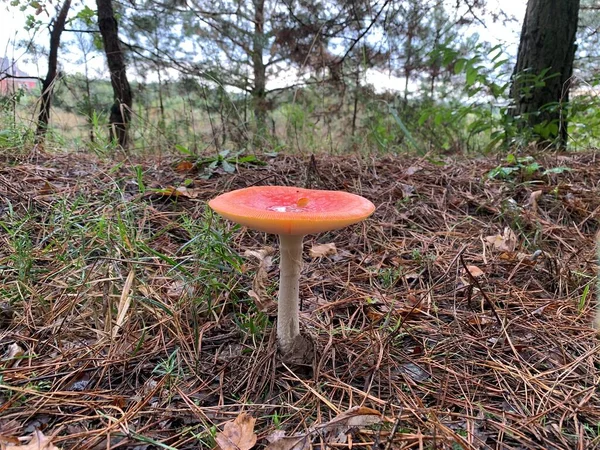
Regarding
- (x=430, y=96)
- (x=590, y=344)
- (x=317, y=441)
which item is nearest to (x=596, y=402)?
(x=590, y=344)

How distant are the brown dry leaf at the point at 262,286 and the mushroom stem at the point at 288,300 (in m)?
0.20

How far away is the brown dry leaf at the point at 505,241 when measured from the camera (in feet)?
7.54

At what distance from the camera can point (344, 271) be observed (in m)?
2.14

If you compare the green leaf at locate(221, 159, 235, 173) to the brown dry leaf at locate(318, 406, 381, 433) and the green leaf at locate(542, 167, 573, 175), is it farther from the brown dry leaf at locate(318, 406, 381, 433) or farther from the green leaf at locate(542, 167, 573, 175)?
the green leaf at locate(542, 167, 573, 175)

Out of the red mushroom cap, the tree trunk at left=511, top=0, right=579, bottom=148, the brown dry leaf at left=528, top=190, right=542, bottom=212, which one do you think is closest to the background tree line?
Answer: the tree trunk at left=511, top=0, right=579, bottom=148

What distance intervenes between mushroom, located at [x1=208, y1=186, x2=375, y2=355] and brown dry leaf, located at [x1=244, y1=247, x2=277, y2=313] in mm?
214

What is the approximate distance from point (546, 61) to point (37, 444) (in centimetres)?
521

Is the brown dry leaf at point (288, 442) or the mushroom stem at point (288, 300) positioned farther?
the mushroom stem at point (288, 300)

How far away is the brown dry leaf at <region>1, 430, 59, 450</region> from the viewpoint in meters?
1.04

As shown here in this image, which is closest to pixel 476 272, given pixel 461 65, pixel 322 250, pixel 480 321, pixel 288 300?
pixel 480 321

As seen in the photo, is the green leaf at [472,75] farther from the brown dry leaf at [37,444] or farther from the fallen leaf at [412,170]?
the brown dry leaf at [37,444]

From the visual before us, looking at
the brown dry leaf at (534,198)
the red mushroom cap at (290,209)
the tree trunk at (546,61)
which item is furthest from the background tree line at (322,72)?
the red mushroom cap at (290,209)

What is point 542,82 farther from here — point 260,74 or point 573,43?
point 260,74

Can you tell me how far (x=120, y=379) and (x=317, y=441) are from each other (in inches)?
31.1
